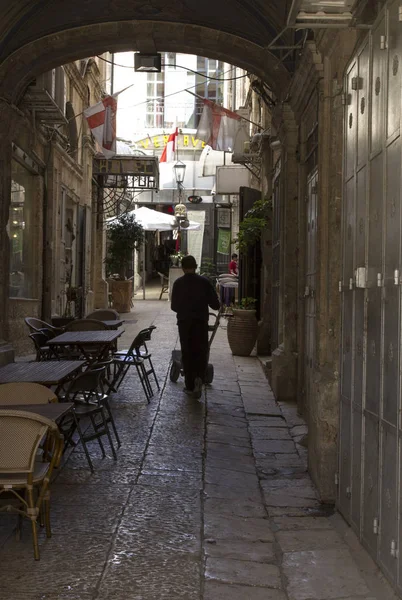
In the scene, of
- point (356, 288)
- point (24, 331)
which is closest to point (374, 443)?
point (356, 288)

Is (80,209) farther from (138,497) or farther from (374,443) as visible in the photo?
(374,443)

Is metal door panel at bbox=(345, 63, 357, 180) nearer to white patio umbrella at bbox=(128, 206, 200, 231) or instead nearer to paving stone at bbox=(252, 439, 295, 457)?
paving stone at bbox=(252, 439, 295, 457)

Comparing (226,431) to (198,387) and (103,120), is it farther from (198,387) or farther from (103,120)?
(103,120)

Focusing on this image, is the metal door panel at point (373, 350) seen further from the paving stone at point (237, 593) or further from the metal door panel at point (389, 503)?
the paving stone at point (237, 593)

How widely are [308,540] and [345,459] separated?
1.87 feet

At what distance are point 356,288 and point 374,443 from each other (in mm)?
1004

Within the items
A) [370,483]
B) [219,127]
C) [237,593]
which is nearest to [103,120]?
[219,127]

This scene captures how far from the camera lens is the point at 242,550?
4797 millimetres

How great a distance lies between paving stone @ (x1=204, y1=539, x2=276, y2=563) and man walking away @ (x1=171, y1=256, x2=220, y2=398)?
196 inches

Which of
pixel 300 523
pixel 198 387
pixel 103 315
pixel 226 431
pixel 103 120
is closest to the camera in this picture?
pixel 300 523

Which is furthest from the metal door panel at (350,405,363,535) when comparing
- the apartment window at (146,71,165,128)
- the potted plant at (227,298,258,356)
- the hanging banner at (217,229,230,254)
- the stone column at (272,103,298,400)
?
the apartment window at (146,71,165,128)

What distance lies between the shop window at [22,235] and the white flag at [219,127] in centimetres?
329

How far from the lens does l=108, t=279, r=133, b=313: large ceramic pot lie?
76.6 feet

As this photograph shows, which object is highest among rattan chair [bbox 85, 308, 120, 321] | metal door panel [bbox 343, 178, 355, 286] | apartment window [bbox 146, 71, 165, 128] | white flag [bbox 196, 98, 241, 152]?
apartment window [bbox 146, 71, 165, 128]
